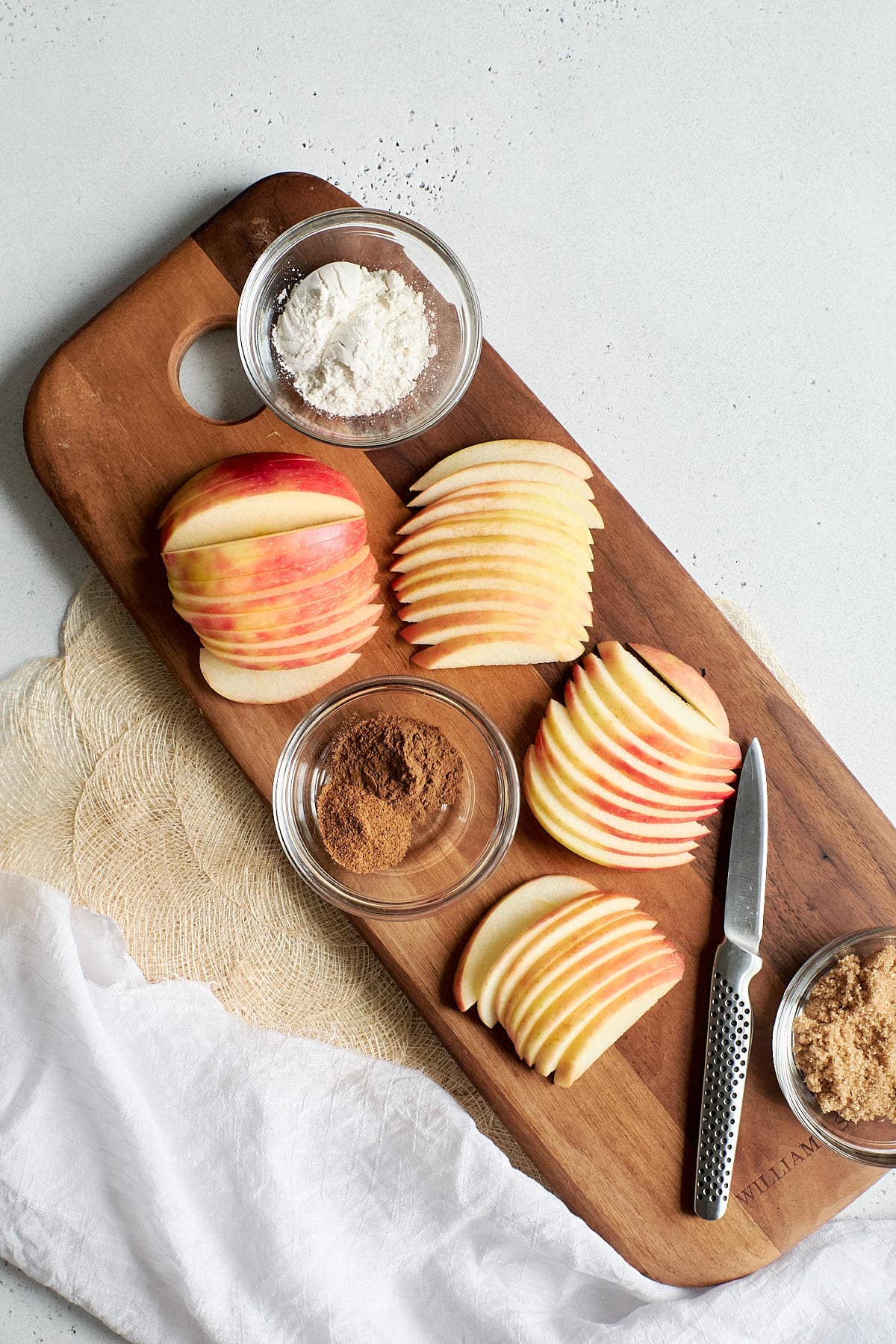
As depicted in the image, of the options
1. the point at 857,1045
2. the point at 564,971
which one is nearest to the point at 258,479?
the point at 564,971

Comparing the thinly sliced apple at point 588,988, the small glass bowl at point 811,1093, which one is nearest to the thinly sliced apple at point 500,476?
the thinly sliced apple at point 588,988

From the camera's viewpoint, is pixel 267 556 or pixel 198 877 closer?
pixel 267 556

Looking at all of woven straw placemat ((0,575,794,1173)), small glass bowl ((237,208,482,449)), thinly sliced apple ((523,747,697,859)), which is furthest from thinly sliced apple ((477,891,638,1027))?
small glass bowl ((237,208,482,449))

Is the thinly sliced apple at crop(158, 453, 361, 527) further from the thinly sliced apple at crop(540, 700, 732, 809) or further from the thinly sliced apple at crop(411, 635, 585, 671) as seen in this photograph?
the thinly sliced apple at crop(540, 700, 732, 809)

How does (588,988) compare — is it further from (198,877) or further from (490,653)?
(198,877)

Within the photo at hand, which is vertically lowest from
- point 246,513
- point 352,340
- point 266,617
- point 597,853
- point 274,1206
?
point 274,1206

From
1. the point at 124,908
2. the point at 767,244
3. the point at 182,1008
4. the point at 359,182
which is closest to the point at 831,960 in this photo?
the point at 182,1008

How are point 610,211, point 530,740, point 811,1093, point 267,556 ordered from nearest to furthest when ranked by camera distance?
point 267,556
point 811,1093
point 530,740
point 610,211
